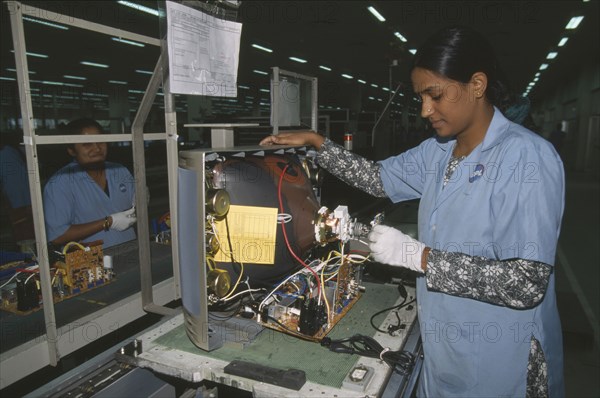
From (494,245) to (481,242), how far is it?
4cm

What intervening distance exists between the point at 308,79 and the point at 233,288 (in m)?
1.10

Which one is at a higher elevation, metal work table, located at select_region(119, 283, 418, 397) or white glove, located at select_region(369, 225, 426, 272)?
white glove, located at select_region(369, 225, 426, 272)

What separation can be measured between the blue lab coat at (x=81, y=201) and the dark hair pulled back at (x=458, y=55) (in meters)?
1.98

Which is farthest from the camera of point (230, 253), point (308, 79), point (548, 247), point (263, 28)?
point (263, 28)

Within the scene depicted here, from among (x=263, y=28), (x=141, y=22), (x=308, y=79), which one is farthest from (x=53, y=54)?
(x=308, y=79)

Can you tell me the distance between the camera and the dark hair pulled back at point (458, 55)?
1097 mm

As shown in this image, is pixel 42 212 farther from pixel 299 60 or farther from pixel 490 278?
pixel 299 60

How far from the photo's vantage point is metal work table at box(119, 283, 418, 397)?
942 mm

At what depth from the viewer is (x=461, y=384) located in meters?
1.18

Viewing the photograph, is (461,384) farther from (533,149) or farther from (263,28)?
(263,28)

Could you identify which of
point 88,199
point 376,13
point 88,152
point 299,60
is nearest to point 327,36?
point 376,13

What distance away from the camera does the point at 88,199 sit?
236 centimetres

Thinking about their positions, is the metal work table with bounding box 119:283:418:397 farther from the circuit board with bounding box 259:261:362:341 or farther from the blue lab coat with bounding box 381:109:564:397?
the blue lab coat with bounding box 381:109:564:397

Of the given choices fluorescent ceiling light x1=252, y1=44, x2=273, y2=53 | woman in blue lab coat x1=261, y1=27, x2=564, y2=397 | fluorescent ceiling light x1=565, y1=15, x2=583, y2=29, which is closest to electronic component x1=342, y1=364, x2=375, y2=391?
woman in blue lab coat x1=261, y1=27, x2=564, y2=397
